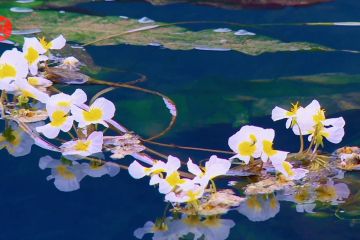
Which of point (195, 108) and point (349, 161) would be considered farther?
point (195, 108)

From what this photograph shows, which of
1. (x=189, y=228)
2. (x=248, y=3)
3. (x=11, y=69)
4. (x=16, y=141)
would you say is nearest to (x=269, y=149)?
(x=189, y=228)

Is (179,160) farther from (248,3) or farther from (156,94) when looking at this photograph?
(248,3)

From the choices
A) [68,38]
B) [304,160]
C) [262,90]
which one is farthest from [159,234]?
[68,38]

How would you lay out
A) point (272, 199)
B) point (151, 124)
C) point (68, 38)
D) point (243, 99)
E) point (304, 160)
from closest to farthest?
point (272, 199), point (304, 160), point (151, 124), point (243, 99), point (68, 38)

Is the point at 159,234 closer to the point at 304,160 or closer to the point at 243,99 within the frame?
the point at 304,160

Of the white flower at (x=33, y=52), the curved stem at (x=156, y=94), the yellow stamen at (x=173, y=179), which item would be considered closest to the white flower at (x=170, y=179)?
the yellow stamen at (x=173, y=179)

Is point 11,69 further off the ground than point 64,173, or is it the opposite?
point 11,69

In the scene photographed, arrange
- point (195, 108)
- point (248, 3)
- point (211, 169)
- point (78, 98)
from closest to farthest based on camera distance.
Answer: point (211, 169)
point (78, 98)
point (195, 108)
point (248, 3)

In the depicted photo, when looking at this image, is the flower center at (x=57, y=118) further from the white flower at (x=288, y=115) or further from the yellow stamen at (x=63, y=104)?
the white flower at (x=288, y=115)
